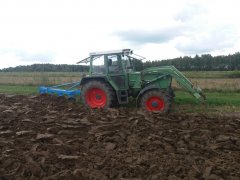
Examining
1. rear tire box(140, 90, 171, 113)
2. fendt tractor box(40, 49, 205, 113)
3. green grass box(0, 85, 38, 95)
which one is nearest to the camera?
rear tire box(140, 90, 171, 113)

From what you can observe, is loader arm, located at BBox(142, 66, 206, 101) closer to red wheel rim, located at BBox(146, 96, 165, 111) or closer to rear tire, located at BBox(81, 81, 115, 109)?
red wheel rim, located at BBox(146, 96, 165, 111)

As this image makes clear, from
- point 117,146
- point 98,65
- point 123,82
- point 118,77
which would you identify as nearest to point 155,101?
point 123,82

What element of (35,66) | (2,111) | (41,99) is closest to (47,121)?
(2,111)

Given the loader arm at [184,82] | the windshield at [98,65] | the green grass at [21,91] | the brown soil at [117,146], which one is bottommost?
the brown soil at [117,146]

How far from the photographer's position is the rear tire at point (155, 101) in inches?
385

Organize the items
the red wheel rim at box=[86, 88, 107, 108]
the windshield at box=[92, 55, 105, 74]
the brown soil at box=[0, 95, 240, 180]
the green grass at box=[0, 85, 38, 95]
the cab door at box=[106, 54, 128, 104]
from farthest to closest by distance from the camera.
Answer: the green grass at box=[0, 85, 38, 95] < the red wheel rim at box=[86, 88, 107, 108] < the windshield at box=[92, 55, 105, 74] < the cab door at box=[106, 54, 128, 104] < the brown soil at box=[0, 95, 240, 180]

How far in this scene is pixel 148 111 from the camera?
977 centimetres

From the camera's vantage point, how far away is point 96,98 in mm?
11227

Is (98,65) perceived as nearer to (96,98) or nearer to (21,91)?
(96,98)

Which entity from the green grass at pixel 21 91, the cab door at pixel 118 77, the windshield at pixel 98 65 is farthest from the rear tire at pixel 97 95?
the green grass at pixel 21 91

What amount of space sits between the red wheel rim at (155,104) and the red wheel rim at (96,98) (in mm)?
1844

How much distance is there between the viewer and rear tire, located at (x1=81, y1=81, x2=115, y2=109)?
10.8 metres

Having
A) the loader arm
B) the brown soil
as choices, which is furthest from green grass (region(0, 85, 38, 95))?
the loader arm

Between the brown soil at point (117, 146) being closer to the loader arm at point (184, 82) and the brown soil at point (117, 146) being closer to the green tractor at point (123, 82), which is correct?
the green tractor at point (123, 82)
